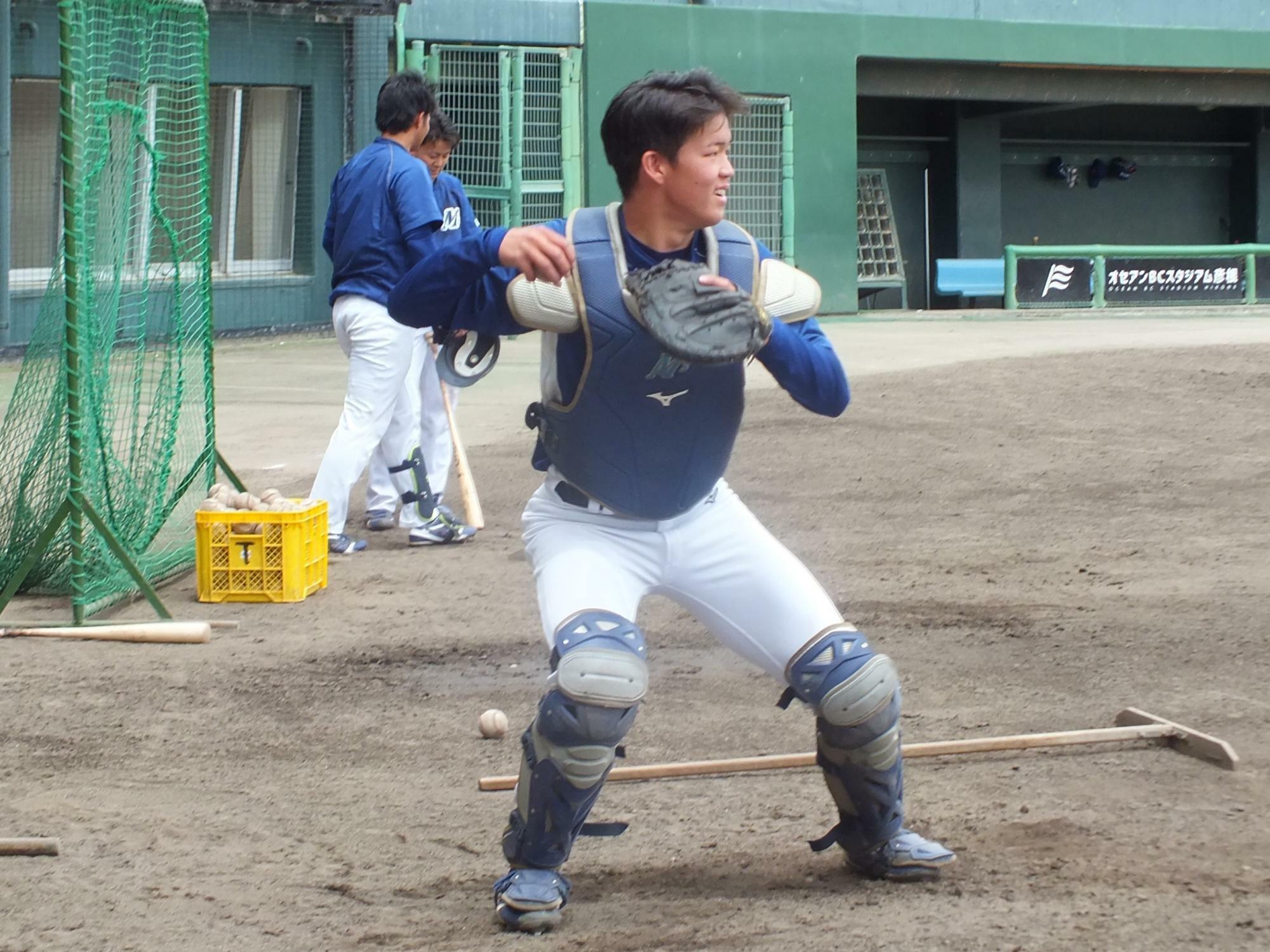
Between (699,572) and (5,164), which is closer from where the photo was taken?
(699,572)

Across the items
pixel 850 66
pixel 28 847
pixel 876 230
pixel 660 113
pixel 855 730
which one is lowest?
pixel 28 847

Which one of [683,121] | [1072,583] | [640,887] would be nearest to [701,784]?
[640,887]

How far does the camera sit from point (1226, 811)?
383cm

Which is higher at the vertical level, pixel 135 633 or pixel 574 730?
pixel 574 730

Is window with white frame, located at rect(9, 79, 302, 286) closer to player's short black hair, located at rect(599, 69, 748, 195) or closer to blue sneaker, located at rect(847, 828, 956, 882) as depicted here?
player's short black hair, located at rect(599, 69, 748, 195)

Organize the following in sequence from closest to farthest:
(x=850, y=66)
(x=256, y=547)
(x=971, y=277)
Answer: (x=256, y=547) → (x=850, y=66) → (x=971, y=277)

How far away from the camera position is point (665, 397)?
10.8ft

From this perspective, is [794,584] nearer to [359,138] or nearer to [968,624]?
[968,624]

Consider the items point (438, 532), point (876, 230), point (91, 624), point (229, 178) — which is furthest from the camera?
point (876, 230)

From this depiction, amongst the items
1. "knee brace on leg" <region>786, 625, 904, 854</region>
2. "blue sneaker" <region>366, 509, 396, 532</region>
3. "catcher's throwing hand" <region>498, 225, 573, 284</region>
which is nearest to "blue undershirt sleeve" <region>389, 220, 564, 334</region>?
"catcher's throwing hand" <region>498, 225, 573, 284</region>

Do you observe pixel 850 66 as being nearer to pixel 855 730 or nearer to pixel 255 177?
pixel 255 177

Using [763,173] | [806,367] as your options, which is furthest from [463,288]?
[763,173]

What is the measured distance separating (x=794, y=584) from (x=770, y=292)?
608 millimetres

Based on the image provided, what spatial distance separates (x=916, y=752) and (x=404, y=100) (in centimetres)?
411
